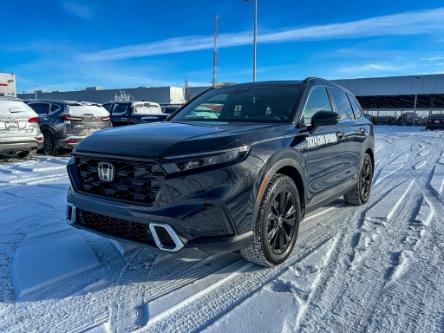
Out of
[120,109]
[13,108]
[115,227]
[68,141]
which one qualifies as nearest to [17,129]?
[13,108]

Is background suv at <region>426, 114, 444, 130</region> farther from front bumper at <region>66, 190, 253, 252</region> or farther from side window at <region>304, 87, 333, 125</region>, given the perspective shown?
front bumper at <region>66, 190, 253, 252</region>

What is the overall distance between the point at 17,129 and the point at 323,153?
7627 mm

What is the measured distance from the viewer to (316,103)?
4148mm

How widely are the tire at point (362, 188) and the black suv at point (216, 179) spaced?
132 centimetres

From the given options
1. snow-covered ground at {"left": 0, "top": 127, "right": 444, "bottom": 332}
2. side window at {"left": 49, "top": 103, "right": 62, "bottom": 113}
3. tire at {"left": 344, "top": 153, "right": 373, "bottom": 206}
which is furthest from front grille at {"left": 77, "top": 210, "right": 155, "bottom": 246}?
side window at {"left": 49, "top": 103, "right": 62, "bottom": 113}

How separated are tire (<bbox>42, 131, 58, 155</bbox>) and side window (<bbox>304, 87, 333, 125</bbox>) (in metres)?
8.26

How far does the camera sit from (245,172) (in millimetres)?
2752

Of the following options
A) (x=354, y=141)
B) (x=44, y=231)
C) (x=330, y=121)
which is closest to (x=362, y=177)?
(x=354, y=141)

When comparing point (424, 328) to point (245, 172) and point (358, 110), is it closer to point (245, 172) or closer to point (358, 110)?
point (245, 172)

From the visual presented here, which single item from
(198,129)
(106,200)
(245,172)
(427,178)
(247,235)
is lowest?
(427,178)

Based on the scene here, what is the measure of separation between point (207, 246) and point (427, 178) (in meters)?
6.34

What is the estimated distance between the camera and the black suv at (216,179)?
2.63 m

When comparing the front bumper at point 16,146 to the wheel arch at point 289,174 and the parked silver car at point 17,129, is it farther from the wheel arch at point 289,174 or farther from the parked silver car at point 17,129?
the wheel arch at point 289,174

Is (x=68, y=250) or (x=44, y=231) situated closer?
(x=68, y=250)
